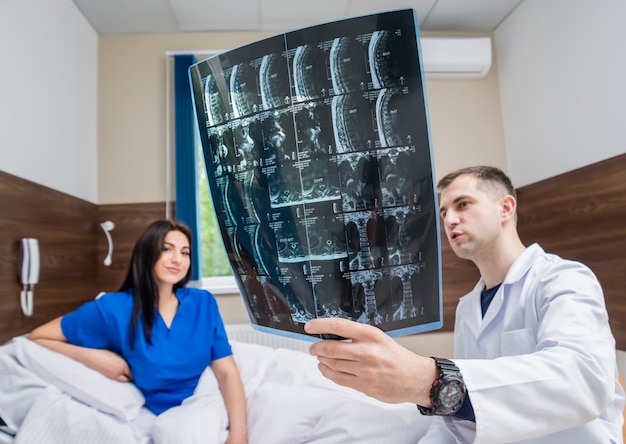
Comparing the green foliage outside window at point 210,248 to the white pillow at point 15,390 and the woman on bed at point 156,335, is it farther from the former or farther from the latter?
the white pillow at point 15,390

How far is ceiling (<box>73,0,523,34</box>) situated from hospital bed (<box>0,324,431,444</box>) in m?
2.25

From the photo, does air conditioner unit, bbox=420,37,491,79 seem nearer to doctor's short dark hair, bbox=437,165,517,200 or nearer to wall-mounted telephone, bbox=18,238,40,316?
doctor's short dark hair, bbox=437,165,517,200

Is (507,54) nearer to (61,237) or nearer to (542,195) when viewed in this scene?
(542,195)

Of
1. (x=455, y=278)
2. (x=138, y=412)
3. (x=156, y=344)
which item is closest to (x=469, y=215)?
(x=156, y=344)

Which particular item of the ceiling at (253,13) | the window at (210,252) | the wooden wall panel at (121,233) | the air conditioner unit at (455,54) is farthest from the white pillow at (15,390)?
the air conditioner unit at (455,54)

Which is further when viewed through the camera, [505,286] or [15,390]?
[15,390]

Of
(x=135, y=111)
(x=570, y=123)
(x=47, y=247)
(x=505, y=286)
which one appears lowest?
(x=505, y=286)

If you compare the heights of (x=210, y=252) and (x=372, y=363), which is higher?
(x=210, y=252)

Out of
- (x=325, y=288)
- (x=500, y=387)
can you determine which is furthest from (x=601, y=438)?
(x=325, y=288)

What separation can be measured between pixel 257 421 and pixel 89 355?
0.76 m

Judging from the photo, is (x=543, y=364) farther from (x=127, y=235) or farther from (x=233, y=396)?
(x=127, y=235)

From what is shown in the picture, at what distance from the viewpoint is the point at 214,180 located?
67 cm

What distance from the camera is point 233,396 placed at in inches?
74.7

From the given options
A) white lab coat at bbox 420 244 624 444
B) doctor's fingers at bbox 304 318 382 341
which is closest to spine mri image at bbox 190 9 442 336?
doctor's fingers at bbox 304 318 382 341
